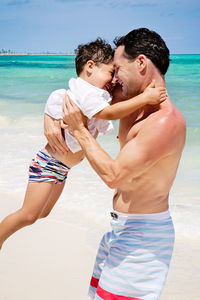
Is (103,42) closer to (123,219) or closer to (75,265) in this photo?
(123,219)

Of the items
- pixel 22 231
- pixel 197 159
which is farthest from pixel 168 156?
pixel 197 159

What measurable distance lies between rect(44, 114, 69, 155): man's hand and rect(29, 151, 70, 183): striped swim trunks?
0.41 ft

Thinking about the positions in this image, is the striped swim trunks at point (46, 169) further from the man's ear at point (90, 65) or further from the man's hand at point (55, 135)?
the man's ear at point (90, 65)

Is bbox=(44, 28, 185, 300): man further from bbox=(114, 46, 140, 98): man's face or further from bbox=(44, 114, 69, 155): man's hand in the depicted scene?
bbox=(44, 114, 69, 155): man's hand

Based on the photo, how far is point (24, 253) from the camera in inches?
162

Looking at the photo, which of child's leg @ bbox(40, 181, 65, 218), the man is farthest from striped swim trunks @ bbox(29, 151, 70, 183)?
the man

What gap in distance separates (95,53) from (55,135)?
0.58 meters

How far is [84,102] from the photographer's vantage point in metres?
2.53


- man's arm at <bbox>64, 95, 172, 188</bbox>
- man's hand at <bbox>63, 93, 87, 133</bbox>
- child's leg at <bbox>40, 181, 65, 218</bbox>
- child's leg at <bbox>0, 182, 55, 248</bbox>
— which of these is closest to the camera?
man's arm at <bbox>64, 95, 172, 188</bbox>

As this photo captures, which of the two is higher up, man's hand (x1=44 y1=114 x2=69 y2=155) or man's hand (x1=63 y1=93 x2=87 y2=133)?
man's hand (x1=63 y1=93 x2=87 y2=133)

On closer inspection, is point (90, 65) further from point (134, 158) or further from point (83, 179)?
point (83, 179)

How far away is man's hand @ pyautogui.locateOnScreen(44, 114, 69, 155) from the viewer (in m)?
2.88

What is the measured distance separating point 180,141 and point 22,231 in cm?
277

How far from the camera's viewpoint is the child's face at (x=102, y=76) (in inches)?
Result: 112
